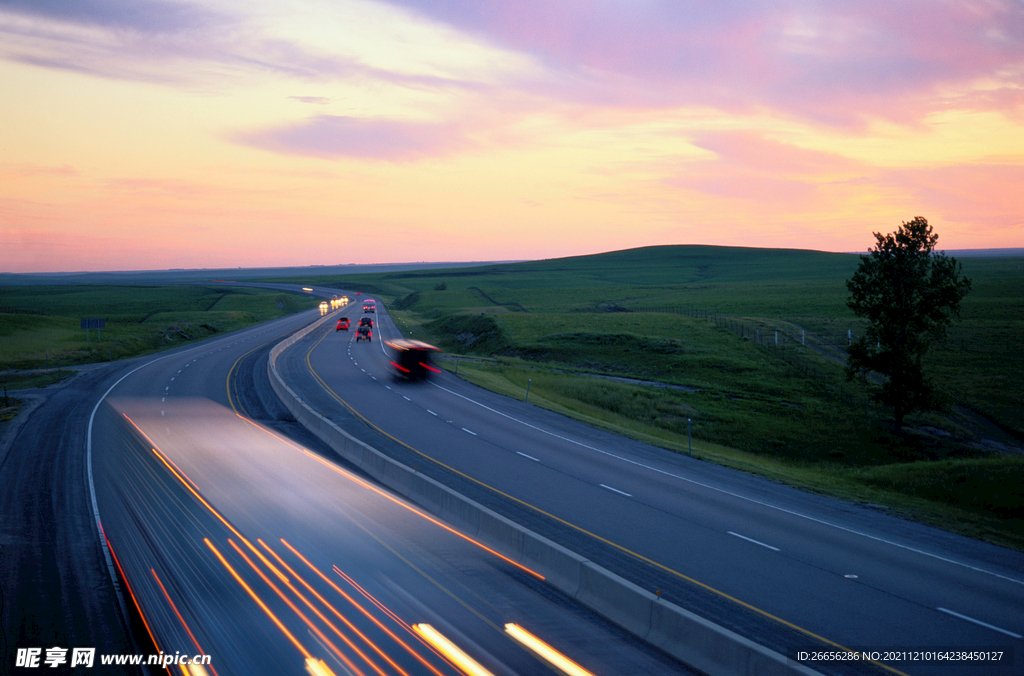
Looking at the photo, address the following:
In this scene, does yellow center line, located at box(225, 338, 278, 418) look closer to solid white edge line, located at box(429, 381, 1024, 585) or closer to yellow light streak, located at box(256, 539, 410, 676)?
solid white edge line, located at box(429, 381, 1024, 585)

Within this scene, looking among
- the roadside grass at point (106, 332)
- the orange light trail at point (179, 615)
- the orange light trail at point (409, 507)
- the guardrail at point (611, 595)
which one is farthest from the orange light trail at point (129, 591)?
the roadside grass at point (106, 332)

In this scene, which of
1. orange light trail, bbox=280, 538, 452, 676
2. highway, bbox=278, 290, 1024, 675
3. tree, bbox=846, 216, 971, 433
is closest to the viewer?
orange light trail, bbox=280, 538, 452, 676

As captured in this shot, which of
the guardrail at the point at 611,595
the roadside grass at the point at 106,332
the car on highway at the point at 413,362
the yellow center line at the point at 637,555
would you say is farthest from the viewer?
the roadside grass at the point at 106,332

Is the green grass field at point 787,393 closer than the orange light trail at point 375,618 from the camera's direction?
No

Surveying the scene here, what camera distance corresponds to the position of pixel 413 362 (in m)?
38.0

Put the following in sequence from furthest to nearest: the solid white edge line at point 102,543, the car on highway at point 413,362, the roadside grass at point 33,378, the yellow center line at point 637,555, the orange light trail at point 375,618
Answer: the car on highway at point 413,362 → the roadside grass at point 33,378 → the yellow center line at point 637,555 → the solid white edge line at point 102,543 → the orange light trail at point 375,618

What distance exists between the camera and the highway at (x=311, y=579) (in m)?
8.46

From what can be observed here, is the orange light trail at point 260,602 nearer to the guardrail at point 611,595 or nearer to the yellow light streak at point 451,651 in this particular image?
the yellow light streak at point 451,651

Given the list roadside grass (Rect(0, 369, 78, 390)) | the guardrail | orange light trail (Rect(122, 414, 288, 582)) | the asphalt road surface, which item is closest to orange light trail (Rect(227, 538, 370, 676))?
the asphalt road surface

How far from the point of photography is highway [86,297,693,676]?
333 inches

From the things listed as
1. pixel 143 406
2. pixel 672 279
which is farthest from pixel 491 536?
pixel 672 279

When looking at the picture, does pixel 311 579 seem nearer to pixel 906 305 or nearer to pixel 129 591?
pixel 129 591

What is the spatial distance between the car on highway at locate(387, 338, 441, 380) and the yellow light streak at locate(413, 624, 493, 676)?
95.8 ft

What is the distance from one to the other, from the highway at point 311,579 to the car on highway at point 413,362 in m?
17.9
